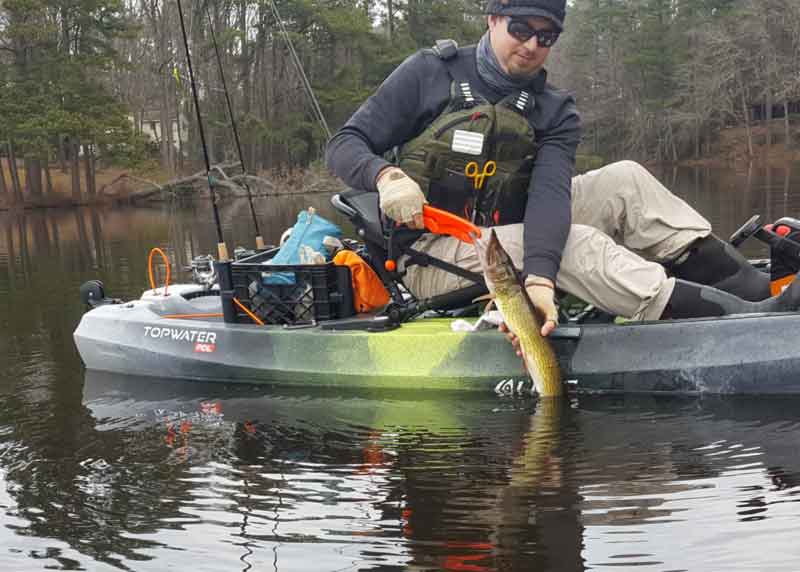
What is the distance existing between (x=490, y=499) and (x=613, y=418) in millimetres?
1159

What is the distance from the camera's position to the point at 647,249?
16.6 ft

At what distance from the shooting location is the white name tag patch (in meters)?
4.71

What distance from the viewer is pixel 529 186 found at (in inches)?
196

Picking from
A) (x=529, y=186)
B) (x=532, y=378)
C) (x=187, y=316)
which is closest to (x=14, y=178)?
(x=187, y=316)

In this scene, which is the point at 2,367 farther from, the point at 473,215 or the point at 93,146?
the point at 93,146

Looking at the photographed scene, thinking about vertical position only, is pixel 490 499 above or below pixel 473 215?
below

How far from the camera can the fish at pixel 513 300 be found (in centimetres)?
446

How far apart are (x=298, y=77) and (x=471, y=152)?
45.1 m

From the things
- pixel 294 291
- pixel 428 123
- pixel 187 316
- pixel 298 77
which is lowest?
A: pixel 187 316

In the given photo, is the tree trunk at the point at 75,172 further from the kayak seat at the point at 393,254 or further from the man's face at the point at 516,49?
the man's face at the point at 516,49

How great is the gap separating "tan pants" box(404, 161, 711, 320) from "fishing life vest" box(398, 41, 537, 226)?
0.19 meters

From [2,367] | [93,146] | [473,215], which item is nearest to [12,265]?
[2,367]

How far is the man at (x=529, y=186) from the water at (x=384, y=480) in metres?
0.60

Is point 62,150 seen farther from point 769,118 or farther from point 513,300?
point 513,300
